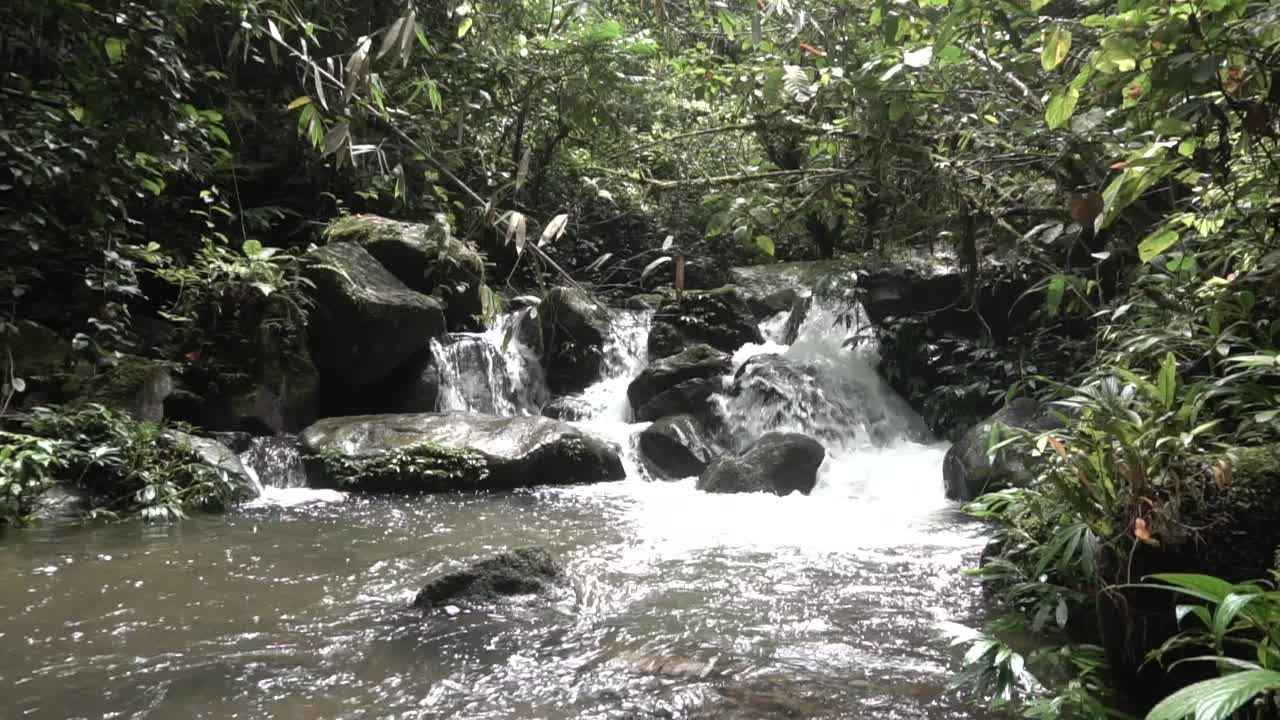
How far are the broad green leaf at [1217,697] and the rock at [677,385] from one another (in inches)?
357

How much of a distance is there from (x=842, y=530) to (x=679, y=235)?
10.1 metres

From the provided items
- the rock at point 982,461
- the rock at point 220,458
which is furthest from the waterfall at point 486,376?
the rock at point 982,461

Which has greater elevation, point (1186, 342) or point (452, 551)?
point (1186, 342)

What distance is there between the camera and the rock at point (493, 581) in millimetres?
4293

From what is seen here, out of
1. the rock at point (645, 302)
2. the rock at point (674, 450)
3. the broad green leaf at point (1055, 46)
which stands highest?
the rock at point (645, 302)

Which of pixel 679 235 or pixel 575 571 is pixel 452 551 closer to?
pixel 575 571

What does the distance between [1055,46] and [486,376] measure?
952 centimetres

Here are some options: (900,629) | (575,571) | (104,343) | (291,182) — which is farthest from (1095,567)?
(291,182)

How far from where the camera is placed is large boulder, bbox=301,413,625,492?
319 inches

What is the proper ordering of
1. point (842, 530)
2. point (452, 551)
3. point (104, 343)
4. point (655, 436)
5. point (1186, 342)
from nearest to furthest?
point (1186, 342) → point (452, 551) → point (842, 530) → point (104, 343) → point (655, 436)

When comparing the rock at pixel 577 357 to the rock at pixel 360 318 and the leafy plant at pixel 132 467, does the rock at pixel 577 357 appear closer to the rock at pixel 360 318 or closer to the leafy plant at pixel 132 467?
the rock at pixel 360 318

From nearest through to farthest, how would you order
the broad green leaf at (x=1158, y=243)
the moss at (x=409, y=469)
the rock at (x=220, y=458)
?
the broad green leaf at (x=1158, y=243) → the rock at (x=220, y=458) → the moss at (x=409, y=469)

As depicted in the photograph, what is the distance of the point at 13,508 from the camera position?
19.5 ft

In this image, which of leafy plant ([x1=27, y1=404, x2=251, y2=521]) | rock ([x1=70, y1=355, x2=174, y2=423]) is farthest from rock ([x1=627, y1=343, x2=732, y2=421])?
rock ([x1=70, y1=355, x2=174, y2=423])
